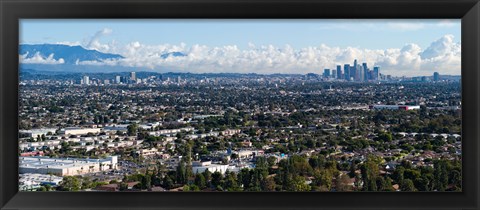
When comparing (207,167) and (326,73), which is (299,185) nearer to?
(207,167)

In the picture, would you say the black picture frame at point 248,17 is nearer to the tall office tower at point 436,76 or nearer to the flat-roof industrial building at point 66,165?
the flat-roof industrial building at point 66,165

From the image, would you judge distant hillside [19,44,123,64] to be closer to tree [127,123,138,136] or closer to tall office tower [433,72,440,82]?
tree [127,123,138,136]

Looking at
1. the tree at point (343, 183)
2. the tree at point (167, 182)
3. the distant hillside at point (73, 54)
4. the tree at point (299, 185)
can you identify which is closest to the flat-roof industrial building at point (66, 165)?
the tree at point (167, 182)

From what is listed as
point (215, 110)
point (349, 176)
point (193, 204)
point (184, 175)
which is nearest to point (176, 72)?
point (215, 110)

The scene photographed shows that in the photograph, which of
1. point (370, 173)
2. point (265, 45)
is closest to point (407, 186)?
point (370, 173)

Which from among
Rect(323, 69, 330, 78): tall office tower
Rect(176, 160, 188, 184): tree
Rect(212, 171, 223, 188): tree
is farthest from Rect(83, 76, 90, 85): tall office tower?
Rect(323, 69, 330, 78): tall office tower

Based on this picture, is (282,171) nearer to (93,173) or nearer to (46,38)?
(93,173)
